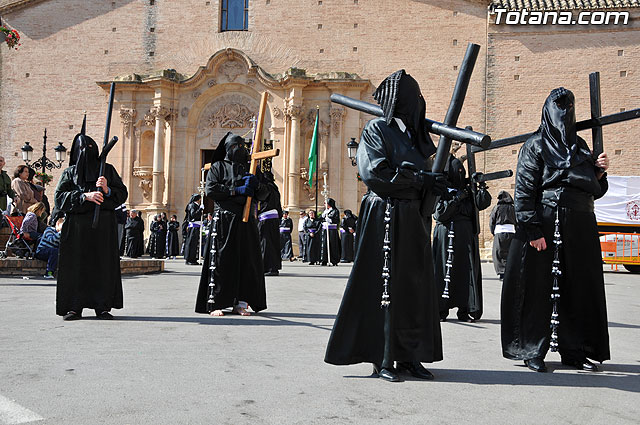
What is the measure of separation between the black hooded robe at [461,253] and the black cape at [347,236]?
48.8 feet

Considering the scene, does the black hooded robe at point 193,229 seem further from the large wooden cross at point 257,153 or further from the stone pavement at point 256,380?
the stone pavement at point 256,380

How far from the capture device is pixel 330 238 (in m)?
21.2

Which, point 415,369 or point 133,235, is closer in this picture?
point 415,369

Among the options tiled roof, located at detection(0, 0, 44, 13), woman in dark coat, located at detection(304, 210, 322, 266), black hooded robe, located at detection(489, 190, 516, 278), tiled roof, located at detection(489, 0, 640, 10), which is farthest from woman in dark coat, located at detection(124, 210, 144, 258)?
tiled roof, located at detection(489, 0, 640, 10)

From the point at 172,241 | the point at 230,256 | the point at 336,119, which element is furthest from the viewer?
the point at 336,119

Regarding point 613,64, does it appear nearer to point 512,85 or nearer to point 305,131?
point 512,85

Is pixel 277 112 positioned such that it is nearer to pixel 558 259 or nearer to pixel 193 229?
pixel 193 229

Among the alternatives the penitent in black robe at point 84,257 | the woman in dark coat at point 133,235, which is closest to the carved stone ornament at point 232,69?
the woman in dark coat at point 133,235

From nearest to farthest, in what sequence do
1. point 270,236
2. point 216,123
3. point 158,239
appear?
point 270,236
point 158,239
point 216,123

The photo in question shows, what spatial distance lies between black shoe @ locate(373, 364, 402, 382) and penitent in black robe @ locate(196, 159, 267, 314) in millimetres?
3536

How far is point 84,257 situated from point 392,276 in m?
4.11

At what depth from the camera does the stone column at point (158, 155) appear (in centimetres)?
2816

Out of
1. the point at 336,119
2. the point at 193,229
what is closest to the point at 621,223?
the point at 336,119

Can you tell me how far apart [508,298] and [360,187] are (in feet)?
73.8
